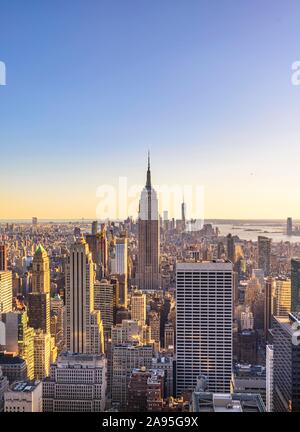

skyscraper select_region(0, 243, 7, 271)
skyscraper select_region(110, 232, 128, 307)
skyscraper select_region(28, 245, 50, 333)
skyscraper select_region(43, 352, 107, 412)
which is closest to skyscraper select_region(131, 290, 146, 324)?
skyscraper select_region(110, 232, 128, 307)

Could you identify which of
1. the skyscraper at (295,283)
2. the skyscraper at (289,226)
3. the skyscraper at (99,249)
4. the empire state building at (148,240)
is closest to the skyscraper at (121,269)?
the skyscraper at (99,249)

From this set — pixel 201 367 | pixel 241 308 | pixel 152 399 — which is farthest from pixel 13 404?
pixel 241 308

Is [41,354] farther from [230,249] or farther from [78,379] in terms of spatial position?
[230,249]

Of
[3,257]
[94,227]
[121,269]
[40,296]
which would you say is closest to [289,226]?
[94,227]

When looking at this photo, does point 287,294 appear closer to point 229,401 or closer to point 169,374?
point 169,374

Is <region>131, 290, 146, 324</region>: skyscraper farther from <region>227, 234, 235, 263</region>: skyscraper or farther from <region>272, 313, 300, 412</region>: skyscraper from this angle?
<region>272, 313, 300, 412</region>: skyscraper

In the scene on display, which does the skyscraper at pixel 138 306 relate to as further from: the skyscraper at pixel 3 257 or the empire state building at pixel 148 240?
the skyscraper at pixel 3 257
